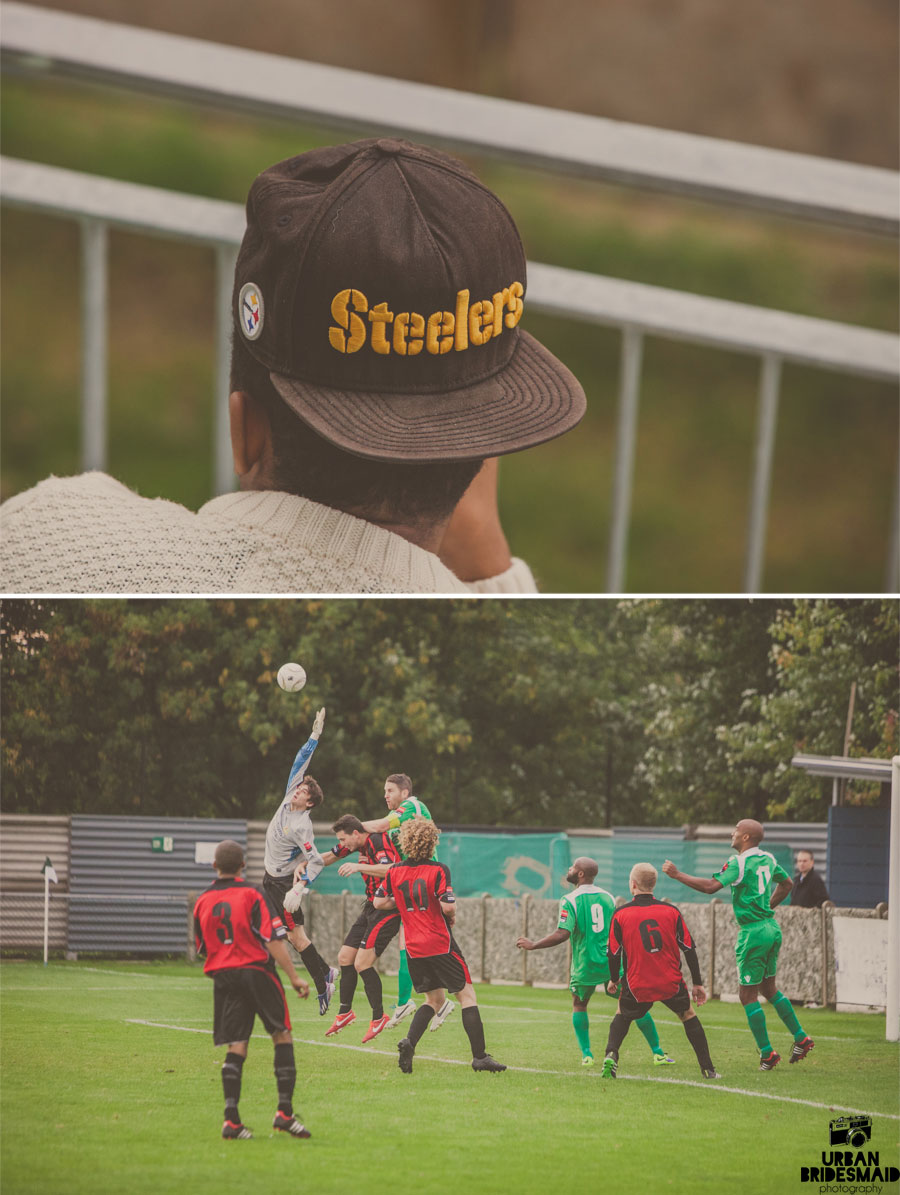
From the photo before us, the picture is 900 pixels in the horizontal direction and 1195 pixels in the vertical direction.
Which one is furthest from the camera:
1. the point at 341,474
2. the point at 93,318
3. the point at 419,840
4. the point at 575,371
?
the point at 93,318

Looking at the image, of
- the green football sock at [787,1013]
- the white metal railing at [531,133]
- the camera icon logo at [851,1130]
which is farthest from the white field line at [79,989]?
the white metal railing at [531,133]

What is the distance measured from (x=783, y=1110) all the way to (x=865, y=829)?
0.39m

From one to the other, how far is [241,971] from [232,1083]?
14 cm

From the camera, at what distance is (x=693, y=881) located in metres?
1.80

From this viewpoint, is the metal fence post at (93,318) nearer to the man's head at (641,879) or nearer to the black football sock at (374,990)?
the black football sock at (374,990)

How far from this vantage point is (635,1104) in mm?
1734

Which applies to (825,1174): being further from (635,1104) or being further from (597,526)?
(597,526)

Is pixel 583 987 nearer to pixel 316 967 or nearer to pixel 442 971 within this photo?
pixel 442 971

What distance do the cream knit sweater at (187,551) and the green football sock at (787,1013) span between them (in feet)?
2.38

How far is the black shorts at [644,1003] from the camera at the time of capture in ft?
5.91

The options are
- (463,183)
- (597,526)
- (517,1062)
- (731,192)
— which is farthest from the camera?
(597,526)

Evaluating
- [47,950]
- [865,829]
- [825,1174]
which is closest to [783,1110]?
[825,1174]

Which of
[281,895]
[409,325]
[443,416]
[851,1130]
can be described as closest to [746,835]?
[851,1130]

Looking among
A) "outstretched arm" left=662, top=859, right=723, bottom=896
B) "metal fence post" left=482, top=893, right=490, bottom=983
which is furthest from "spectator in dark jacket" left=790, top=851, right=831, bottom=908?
"metal fence post" left=482, top=893, right=490, bottom=983
